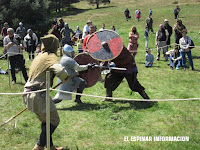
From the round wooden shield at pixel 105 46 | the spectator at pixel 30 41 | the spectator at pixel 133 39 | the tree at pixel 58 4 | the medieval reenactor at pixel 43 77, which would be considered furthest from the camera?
the tree at pixel 58 4

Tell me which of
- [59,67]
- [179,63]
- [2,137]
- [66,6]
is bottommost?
[2,137]

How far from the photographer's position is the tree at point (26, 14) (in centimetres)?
1831

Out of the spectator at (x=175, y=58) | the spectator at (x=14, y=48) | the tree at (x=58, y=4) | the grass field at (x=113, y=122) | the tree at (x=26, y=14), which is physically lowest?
the grass field at (x=113, y=122)

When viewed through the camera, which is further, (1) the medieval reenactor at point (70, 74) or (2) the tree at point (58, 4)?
(2) the tree at point (58, 4)

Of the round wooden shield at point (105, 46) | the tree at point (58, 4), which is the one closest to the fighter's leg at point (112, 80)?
the round wooden shield at point (105, 46)

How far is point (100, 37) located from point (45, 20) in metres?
13.8

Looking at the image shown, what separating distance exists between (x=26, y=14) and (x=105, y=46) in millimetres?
13946

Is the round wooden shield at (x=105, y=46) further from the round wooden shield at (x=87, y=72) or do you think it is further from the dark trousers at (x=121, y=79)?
the dark trousers at (x=121, y=79)

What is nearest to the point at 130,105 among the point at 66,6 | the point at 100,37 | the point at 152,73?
the point at 100,37

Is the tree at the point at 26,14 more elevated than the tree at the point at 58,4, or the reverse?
the tree at the point at 58,4

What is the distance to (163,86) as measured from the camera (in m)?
8.30

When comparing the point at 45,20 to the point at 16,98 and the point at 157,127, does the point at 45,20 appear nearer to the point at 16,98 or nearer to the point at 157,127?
the point at 16,98

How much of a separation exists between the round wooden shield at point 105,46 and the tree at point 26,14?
506 inches

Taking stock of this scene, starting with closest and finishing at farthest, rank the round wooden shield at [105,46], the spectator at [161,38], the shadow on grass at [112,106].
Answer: the round wooden shield at [105,46] → the shadow on grass at [112,106] → the spectator at [161,38]
